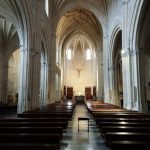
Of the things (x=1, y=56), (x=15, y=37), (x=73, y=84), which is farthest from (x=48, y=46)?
(x=73, y=84)

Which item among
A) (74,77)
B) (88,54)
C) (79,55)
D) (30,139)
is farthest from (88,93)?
(30,139)

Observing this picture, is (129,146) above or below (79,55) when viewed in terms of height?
below

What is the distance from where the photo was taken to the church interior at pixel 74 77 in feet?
17.6

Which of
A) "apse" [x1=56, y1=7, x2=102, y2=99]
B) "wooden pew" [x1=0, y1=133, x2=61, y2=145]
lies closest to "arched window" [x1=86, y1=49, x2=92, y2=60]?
"apse" [x1=56, y1=7, x2=102, y2=99]

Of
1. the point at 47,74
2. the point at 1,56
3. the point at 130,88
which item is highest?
the point at 1,56

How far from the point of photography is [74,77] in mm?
41500

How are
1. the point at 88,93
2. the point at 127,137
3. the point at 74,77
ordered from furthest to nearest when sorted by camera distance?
the point at 74,77
the point at 88,93
the point at 127,137

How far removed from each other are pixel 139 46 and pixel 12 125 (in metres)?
11.5

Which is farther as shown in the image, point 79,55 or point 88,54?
point 79,55

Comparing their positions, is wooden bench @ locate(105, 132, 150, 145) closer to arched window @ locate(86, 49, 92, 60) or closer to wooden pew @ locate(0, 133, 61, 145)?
wooden pew @ locate(0, 133, 61, 145)

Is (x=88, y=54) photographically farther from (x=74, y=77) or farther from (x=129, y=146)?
(x=129, y=146)

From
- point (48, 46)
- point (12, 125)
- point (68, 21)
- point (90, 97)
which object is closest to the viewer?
point (12, 125)

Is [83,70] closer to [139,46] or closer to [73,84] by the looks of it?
[73,84]

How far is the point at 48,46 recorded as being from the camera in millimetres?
22125
